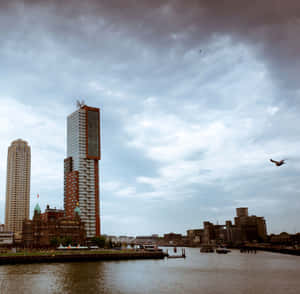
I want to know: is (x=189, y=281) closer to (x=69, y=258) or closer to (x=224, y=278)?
(x=224, y=278)

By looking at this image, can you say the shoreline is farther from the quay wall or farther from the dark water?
the dark water

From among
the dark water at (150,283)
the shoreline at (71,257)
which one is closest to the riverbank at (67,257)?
the shoreline at (71,257)

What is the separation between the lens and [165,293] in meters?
79.7

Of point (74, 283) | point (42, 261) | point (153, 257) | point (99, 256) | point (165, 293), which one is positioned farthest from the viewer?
point (153, 257)

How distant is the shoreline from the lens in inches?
6154

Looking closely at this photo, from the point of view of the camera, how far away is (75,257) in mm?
167750

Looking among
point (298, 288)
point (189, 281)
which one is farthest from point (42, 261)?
point (298, 288)

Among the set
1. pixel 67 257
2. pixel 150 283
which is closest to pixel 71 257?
pixel 67 257

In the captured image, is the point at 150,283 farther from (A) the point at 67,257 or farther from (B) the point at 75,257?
(A) the point at 67,257

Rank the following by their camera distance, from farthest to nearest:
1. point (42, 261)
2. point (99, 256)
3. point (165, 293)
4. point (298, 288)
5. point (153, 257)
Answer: point (153, 257), point (99, 256), point (42, 261), point (298, 288), point (165, 293)

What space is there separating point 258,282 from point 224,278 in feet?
37.5

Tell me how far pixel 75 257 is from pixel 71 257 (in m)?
1.89

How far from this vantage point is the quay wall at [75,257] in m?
156

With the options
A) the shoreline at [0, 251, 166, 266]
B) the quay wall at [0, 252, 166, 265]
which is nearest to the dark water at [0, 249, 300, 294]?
the quay wall at [0, 252, 166, 265]
